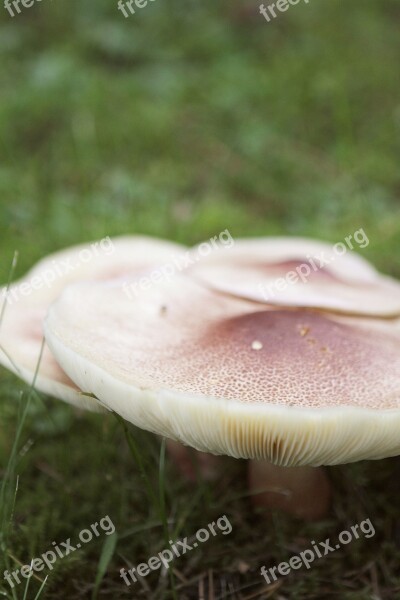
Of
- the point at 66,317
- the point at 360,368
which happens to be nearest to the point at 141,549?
the point at 66,317

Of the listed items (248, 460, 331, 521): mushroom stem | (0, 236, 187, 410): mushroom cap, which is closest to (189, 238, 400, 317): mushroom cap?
(0, 236, 187, 410): mushroom cap

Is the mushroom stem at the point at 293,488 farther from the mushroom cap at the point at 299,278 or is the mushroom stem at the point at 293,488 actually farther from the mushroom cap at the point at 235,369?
the mushroom cap at the point at 299,278

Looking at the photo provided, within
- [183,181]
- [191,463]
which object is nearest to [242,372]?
[191,463]

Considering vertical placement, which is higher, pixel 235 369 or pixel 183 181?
pixel 235 369

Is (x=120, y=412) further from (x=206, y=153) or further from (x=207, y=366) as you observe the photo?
(x=206, y=153)

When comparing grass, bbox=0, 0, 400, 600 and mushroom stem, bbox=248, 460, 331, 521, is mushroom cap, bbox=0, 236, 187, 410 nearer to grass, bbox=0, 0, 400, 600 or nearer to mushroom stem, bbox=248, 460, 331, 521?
grass, bbox=0, 0, 400, 600

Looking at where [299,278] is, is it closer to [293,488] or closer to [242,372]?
[242,372]

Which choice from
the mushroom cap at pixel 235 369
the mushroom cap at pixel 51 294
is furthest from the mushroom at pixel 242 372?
the mushroom cap at pixel 51 294
